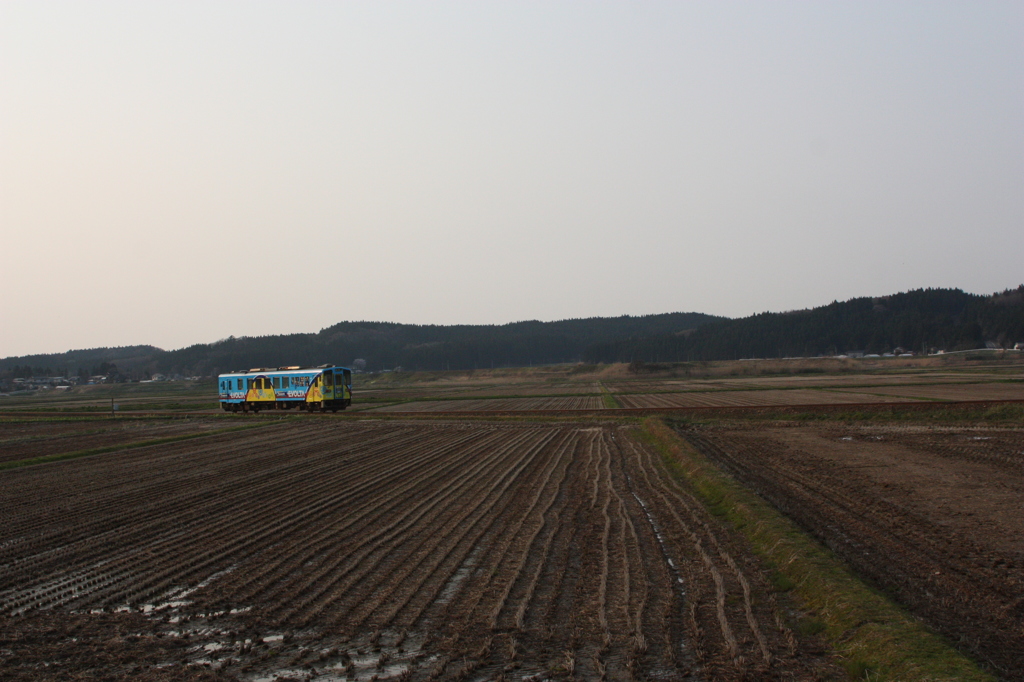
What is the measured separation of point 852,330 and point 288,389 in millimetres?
150214

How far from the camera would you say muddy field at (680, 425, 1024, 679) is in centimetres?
738

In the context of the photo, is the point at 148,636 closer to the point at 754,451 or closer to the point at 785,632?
the point at 785,632

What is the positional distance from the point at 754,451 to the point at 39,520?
18.7 metres

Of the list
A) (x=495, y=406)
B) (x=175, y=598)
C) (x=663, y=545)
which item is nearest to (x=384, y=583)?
(x=175, y=598)

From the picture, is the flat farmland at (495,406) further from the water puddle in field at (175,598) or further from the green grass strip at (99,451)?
the water puddle in field at (175,598)

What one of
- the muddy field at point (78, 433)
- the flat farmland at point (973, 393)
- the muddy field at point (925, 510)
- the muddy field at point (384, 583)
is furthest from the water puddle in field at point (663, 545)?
the flat farmland at point (973, 393)

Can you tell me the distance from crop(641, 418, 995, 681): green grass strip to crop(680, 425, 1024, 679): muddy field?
42 centimetres

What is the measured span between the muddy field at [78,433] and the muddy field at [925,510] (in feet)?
78.6

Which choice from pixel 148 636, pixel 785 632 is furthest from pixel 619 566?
pixel 148 636

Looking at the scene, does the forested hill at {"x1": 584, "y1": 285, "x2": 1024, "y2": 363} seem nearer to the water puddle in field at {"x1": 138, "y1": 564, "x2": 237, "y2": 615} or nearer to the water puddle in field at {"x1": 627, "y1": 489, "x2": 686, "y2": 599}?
the water puddle in field at {"x1": 627, "y1": 489, "x2": 686, "y2": 599}

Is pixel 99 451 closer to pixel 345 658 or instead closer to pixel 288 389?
pixel 288 389

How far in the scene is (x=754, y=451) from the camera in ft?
73.9

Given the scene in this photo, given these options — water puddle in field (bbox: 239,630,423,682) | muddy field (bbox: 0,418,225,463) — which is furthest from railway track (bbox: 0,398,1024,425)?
water puddle in field (bbox: 239,630,423,682)

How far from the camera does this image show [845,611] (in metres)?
7.09
